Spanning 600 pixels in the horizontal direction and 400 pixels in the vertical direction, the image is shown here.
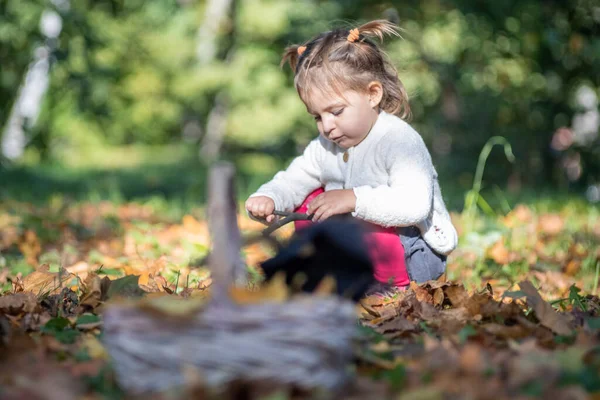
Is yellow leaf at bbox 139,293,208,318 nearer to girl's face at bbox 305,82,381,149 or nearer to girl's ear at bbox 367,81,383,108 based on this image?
girl's face at bbox 305,82,381,149

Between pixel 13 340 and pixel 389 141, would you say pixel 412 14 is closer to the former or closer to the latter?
pixel 389 141

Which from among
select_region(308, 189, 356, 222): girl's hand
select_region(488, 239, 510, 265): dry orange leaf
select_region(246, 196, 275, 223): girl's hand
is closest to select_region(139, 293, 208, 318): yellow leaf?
select_region(308, 189, 356, 222): girl's hand

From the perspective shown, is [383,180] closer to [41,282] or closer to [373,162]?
[373,162]

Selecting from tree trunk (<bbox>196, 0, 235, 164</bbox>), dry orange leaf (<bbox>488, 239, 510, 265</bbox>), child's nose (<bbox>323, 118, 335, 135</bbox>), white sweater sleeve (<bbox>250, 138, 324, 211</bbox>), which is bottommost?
dry orange leaf (<bbox>488, 239, 510, 265</bbox>)

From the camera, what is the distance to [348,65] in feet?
9.30

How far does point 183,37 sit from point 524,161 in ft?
34.9

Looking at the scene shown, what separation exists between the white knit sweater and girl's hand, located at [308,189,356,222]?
0.09ft

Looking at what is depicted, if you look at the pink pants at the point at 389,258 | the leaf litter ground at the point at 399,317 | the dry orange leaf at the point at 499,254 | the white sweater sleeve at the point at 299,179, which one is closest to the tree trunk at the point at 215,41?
the leaf litter ground at the point at 399,317

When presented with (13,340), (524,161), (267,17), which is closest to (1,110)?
(524,161)

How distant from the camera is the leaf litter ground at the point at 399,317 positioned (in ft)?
4.95

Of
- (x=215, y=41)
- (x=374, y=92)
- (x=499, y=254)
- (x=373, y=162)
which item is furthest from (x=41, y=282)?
(x=215, y=41)

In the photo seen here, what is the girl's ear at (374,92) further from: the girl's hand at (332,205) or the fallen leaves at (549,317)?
the fallen leaves at (549,317)

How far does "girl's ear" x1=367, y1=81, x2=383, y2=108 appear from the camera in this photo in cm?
288

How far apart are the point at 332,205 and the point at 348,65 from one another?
597mm
